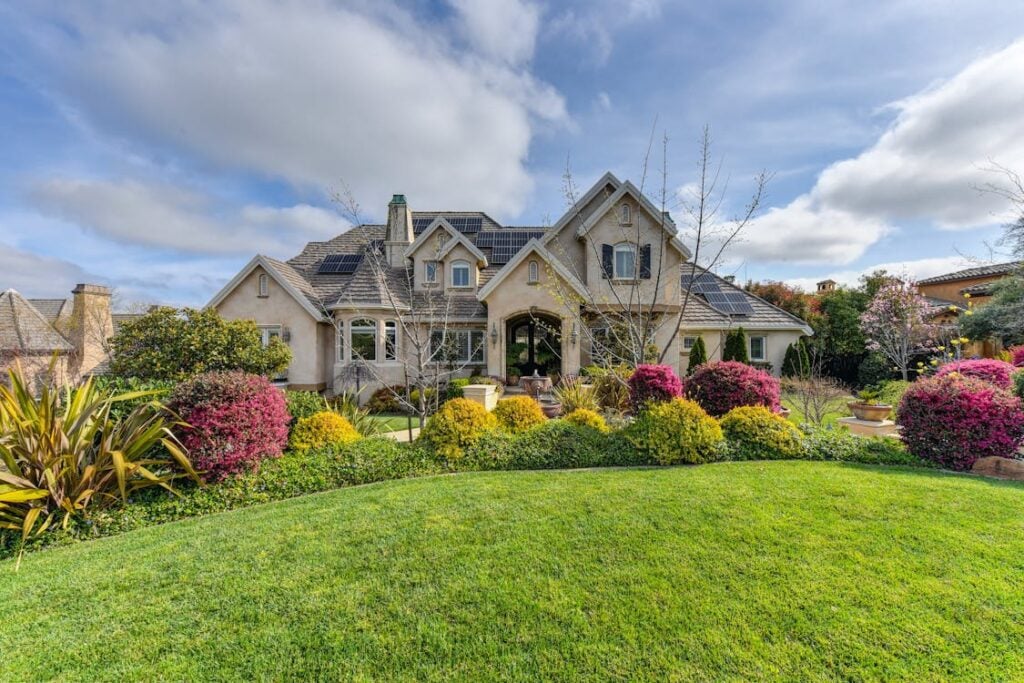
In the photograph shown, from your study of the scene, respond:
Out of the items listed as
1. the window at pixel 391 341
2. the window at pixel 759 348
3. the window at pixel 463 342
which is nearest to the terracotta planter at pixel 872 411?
the window at pixel 759 348

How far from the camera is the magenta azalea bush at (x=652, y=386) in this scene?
31.4ft

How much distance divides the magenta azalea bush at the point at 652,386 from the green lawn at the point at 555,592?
12.4ft

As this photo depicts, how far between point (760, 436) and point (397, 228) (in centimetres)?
1879

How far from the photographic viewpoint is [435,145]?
44.5 ft

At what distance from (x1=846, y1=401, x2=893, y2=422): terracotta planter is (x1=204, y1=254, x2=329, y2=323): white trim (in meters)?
19.9

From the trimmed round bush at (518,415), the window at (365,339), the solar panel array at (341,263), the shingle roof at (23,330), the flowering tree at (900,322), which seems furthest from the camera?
the shingle roof at (23,330)

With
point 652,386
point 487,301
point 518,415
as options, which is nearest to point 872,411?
point 652,386

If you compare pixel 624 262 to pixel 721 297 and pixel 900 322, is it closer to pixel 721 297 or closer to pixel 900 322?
pixel 721 297

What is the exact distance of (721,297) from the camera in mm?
22219

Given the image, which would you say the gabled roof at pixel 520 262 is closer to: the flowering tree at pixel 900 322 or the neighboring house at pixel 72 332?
the flowering tree at pixel 900 322

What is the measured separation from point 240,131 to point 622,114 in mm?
11576

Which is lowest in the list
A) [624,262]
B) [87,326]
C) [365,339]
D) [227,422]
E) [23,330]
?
[227,422]

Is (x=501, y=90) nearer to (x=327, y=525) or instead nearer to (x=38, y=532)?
(x=327, y=525)

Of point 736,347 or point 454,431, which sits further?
point 736,347
